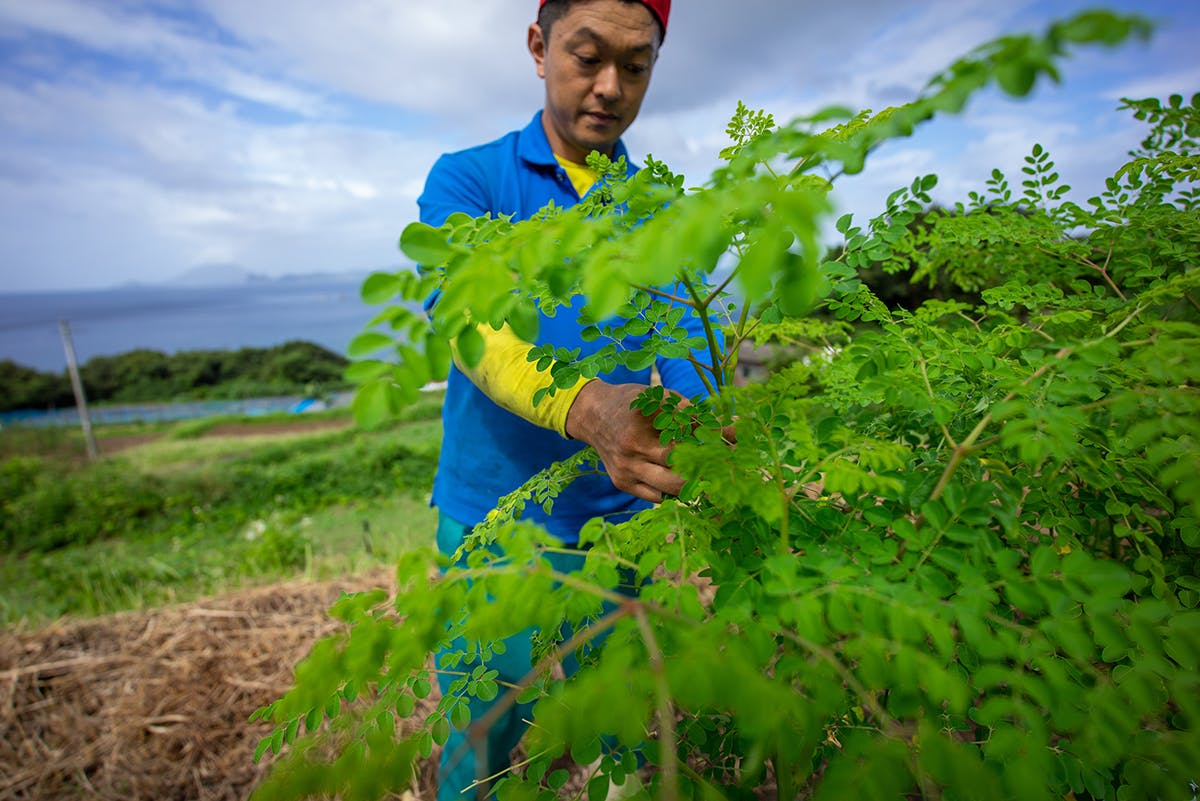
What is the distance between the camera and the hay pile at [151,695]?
205cm

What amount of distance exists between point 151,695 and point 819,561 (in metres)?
2.98

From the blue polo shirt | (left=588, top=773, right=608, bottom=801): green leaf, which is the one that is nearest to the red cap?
the blue polo shirt

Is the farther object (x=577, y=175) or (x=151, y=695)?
(x=151, y=695)

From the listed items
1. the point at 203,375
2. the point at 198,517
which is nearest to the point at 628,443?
the point at 198,517

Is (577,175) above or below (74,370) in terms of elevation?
above

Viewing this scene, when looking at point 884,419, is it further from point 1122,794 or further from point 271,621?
point 271,621

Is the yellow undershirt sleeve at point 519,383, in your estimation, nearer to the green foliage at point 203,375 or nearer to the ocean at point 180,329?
the green foliage at point 203,375

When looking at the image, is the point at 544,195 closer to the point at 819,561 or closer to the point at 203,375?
the point at 819,561

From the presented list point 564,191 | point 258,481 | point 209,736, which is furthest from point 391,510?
point 564,191

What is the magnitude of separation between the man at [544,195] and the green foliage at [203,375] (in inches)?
607

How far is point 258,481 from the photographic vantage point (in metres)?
7.26

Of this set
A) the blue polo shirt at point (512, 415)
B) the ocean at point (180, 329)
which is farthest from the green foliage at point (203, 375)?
the blue polo shirt at point (512, 415)

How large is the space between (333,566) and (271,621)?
82cm

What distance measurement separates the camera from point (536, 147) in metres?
1.74
